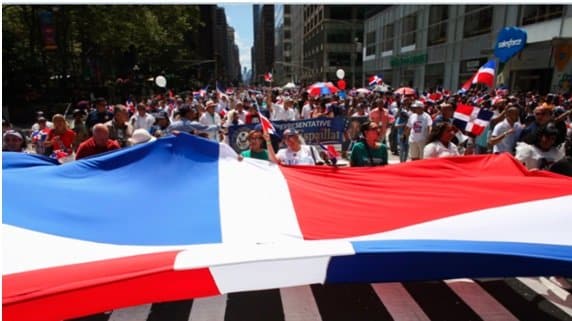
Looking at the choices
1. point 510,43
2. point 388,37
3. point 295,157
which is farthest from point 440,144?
point 388,37

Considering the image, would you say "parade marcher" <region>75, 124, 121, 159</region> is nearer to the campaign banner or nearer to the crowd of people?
the crowd of people

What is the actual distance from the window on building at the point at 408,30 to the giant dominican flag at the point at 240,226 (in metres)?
43.7

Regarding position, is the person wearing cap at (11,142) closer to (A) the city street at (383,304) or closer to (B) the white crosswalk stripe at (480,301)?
(A) the city street at (383,304)

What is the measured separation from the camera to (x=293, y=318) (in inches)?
163

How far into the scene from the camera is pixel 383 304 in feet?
14.5

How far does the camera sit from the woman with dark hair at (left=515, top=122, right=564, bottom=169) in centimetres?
557

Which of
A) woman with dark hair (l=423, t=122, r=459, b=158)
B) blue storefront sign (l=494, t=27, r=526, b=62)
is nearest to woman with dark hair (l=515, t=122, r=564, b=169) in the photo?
woman with dark hair (l=423, t=122, r=459, b=158)

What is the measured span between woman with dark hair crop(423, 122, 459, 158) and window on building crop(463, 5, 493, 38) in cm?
2856

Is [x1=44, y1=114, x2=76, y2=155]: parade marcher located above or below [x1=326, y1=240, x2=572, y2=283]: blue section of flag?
above

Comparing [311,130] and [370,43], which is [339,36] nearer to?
[370,43]

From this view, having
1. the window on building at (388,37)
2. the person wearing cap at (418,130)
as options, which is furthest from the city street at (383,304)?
the window on building at (388,37)

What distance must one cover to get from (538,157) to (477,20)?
3062 cm

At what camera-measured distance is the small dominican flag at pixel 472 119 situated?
768cm

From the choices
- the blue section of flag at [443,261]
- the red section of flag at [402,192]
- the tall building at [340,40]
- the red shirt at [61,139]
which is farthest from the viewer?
the tall building at [340,40]
